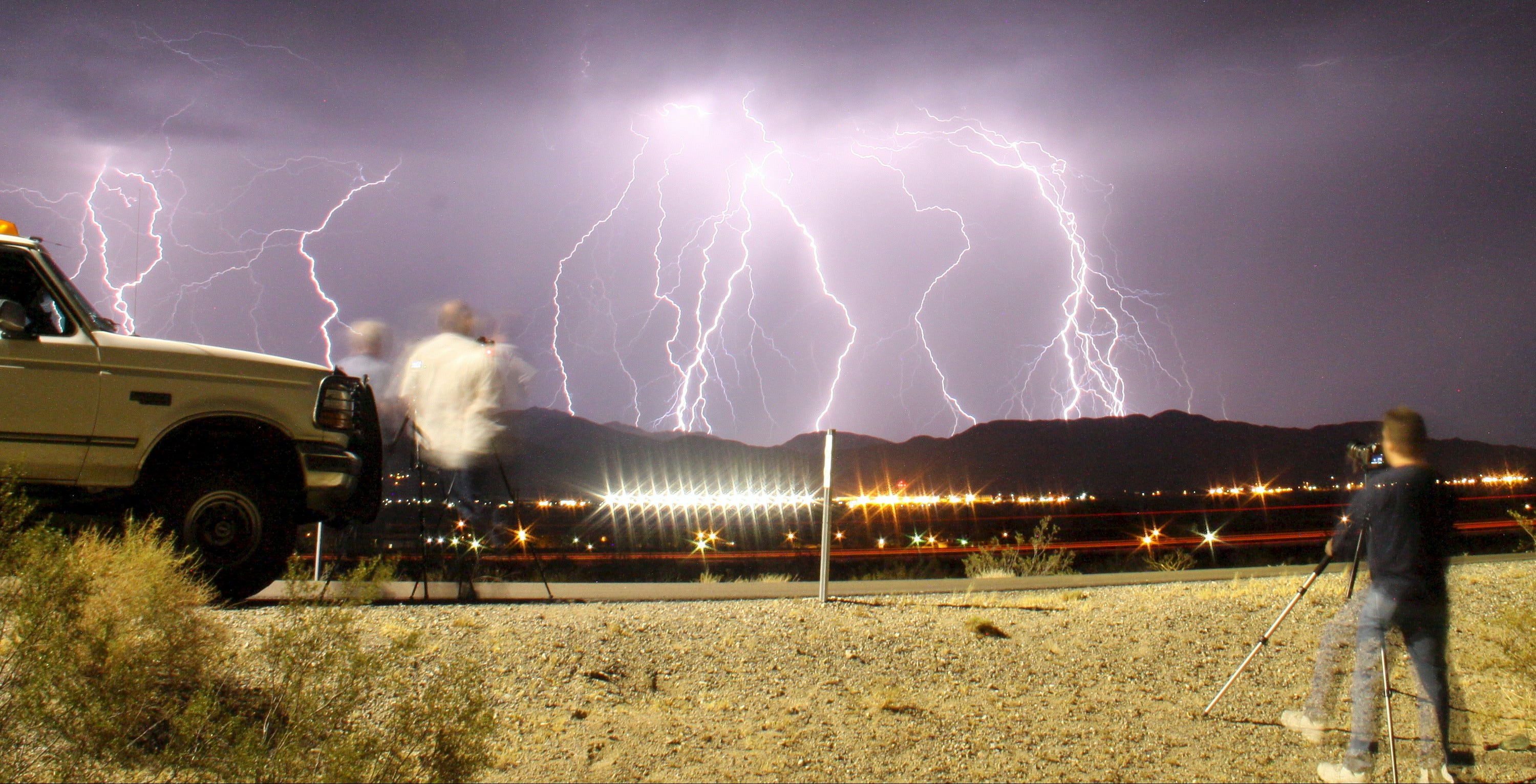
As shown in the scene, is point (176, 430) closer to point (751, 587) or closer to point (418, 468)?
point (418, 468)

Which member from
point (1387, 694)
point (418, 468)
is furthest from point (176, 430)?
point (1387, 694)

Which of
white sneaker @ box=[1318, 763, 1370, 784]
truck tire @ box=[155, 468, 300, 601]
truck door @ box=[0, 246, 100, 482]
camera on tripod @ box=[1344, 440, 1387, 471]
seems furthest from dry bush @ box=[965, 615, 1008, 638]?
truck door @ box=[0, 246, 100, 482]

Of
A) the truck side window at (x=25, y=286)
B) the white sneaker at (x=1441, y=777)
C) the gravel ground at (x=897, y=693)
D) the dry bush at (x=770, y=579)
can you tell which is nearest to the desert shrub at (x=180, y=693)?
the gravel ground at (x=897, y=693)

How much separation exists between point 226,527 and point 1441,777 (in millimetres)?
6473

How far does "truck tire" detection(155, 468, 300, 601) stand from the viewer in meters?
5.20

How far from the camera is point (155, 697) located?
4.05 metres

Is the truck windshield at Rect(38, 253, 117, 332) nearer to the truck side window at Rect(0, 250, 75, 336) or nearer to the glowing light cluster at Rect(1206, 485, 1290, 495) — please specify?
the truck side window at Rect(0, 250, 75, 336)

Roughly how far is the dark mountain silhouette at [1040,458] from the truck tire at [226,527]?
54.2 metres

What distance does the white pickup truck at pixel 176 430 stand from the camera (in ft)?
15.8

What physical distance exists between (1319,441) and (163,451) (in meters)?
93.8

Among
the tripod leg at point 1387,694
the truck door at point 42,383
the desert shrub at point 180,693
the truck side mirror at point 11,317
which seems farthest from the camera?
the truck door at point 42,383

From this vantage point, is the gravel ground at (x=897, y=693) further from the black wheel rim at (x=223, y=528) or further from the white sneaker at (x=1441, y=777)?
the black wheel rim at (x=223, y=528)

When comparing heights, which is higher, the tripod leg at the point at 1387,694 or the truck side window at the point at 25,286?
the truck side window at the point at 25,286

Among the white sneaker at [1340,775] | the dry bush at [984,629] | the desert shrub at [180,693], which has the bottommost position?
the white sneaker at [1340,775]
